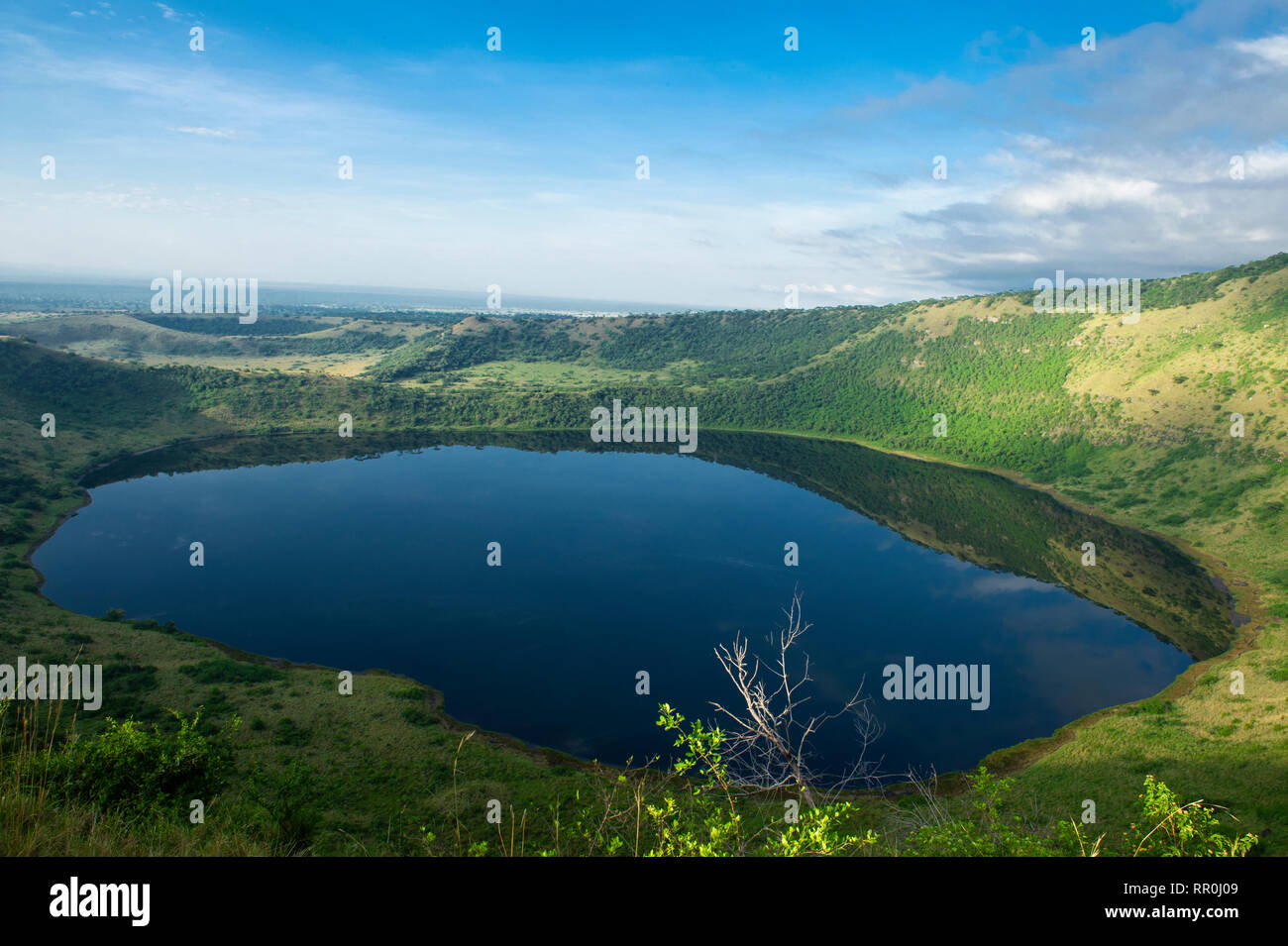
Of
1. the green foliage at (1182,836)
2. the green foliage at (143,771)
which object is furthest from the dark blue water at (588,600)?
the green foliage at (1182,836)

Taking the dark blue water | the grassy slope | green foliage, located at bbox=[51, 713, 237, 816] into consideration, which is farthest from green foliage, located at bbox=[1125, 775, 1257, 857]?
the dark blue water

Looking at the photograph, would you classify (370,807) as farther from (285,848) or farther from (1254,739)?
(1254,739)

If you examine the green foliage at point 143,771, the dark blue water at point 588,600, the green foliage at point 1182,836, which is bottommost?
the dark blue water at point 588,600

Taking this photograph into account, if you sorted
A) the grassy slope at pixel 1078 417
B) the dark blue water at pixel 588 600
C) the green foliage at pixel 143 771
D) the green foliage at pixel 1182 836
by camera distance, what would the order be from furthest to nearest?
1. the dark blue water at pixel 588 600
2. the grassy slope at pixel 1078 417
3. the green foliage at pixel 143 771
4. the green foliage at pixel 1182 836

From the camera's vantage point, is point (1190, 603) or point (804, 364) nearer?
point (1190, 603)

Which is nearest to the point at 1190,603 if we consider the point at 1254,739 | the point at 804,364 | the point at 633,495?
the point at 1254,739

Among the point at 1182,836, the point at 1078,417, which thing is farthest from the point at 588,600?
the point at 1078,417

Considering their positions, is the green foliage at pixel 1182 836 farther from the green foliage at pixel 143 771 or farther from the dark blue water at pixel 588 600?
the dark blue water at pixel 588 600
